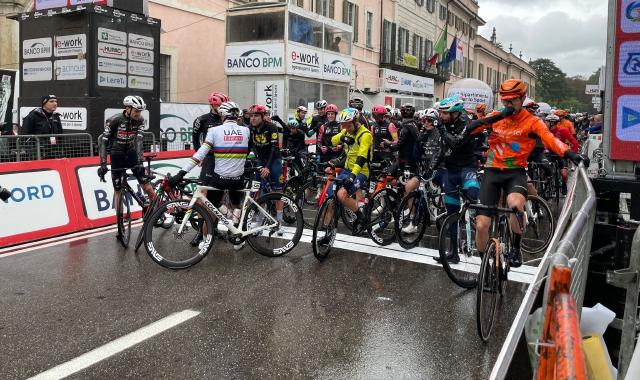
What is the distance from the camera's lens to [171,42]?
20.8 m

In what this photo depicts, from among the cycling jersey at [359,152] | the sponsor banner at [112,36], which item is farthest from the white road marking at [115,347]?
the sponsor banner at [112,36]

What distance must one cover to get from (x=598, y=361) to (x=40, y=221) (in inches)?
297

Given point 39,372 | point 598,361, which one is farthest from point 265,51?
point 598,361

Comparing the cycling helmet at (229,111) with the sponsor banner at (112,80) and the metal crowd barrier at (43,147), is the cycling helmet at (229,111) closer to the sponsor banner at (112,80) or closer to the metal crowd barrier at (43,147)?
the metal crowd barrier at (43,147)

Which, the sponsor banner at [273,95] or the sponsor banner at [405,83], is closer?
the sponsor banner at [273,95]

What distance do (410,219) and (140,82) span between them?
8208mm

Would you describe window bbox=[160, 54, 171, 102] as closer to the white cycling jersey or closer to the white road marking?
the white cycling jersey

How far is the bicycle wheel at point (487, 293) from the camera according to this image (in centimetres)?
459

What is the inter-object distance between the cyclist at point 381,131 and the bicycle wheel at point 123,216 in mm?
4688

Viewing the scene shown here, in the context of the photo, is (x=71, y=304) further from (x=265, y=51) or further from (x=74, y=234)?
(x=265, y=51)

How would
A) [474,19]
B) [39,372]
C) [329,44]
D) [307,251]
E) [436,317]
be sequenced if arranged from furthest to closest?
[474,19] → [329,44] → [307,251] → [436,317] → [39,372]

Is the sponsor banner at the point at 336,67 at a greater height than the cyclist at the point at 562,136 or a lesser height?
greater

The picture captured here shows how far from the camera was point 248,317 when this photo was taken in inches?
200

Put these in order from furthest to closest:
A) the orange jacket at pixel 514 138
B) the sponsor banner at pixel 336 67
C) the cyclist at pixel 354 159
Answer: the sponsor banner at pixel 336 67
the cyclist at pixel 354 159
the orange jacket at pixel 514 138
